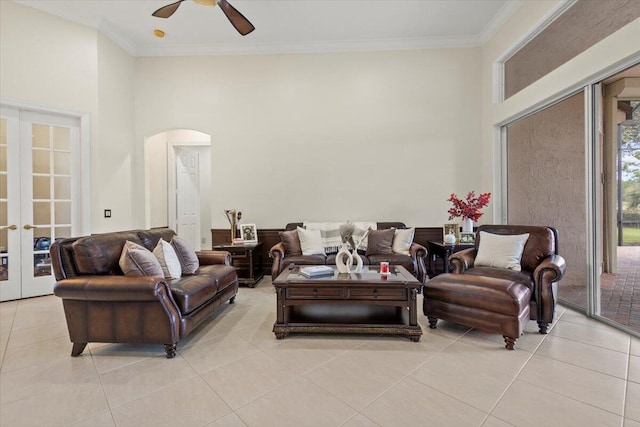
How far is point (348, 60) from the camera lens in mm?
4879

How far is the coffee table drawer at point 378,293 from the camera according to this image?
257 centimetres

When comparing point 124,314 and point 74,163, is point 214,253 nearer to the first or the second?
point 124,314

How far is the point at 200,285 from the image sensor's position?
8.71ft

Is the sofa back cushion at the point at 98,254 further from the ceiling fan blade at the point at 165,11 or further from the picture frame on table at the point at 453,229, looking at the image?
the picture frame on table at the point at 453,229

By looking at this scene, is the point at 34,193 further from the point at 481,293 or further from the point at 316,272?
the point at 481,293

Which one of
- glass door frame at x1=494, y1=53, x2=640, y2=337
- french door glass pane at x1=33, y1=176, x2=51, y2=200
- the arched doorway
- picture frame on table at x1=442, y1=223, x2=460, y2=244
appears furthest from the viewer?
the arched doorway

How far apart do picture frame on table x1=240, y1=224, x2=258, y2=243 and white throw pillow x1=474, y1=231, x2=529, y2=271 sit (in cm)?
316

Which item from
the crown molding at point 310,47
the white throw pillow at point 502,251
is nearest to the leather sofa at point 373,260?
the white throw pillow at point 502,251

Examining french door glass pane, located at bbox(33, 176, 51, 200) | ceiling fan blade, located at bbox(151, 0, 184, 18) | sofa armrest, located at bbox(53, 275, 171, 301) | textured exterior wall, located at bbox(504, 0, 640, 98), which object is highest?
ceiling fan blade, located at bbox(151, 0, 184, 18)

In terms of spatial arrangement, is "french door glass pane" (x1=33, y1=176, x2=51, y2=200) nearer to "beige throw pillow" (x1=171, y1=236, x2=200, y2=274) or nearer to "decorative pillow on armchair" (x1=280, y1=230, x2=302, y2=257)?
"beige throw pillow" (x1=171, y1=236, x2=200, y2=274)

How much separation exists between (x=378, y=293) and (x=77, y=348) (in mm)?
2441

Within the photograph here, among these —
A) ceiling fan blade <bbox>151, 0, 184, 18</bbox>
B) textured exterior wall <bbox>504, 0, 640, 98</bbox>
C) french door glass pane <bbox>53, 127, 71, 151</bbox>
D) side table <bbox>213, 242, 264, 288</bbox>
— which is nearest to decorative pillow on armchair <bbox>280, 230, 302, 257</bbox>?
side table <bbox>213, 242, 264, 288</bbox>

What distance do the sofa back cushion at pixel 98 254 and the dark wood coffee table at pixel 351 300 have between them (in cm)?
141

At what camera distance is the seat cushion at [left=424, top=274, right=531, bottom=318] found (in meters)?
2.36
